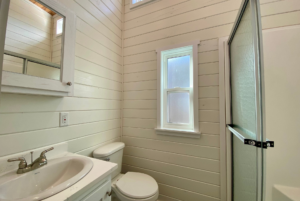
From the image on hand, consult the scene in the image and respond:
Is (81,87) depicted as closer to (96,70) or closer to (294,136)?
(96,70)

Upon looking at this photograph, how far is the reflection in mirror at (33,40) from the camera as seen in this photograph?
0.75 m

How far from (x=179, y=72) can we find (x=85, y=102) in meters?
1.17

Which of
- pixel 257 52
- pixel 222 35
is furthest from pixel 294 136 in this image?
pixel 222 35

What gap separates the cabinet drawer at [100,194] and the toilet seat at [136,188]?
291 mm

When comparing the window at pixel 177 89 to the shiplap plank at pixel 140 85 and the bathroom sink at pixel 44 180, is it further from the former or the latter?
the bathroom sink at pixel 44 180

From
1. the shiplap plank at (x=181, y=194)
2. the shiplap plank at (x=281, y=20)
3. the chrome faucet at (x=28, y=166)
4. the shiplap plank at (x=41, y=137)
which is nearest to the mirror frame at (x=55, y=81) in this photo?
the shiplap plank at (x=41, y=137)

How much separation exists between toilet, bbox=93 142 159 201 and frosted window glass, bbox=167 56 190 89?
3.44 ft

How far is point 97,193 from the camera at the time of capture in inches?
30.1

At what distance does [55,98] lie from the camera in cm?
100

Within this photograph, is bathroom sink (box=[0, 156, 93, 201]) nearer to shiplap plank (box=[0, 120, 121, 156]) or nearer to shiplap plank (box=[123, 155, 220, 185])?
shiplap plank (box=[0, 120, 121, 156])

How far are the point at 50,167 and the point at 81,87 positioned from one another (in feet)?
2.27

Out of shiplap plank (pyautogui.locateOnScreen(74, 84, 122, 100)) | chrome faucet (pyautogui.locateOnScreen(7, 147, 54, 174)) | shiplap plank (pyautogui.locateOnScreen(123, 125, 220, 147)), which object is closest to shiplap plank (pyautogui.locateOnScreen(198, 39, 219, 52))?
shiplap plank (pyautogui.locateOnScreen(123, 125, 220, 147))

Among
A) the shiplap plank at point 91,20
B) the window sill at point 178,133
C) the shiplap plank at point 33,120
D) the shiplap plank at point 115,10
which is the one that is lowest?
the window sill at point 178,133

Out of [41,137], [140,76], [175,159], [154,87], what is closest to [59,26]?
[41,137]
